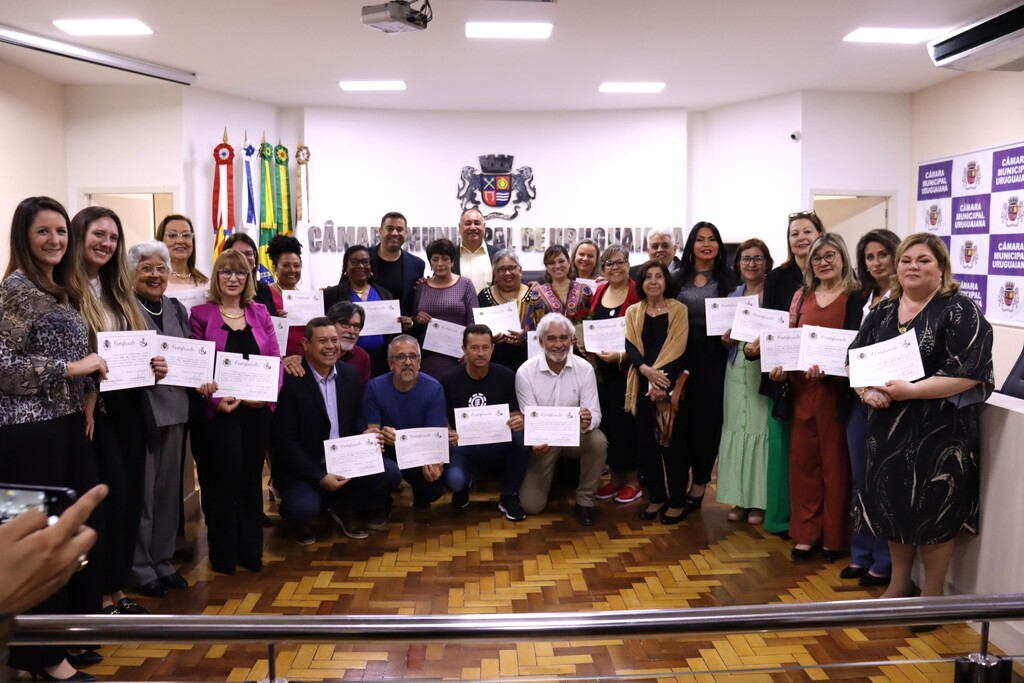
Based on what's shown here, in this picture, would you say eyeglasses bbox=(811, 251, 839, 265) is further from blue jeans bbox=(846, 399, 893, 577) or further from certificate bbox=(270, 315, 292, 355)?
certificate bbox=(270, 315, 292, 355)

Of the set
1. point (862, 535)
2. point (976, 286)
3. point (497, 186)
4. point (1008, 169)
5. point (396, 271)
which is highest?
point (497, 186)

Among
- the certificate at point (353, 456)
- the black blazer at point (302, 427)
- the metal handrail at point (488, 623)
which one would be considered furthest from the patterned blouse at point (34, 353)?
the metal handrail at point (488, 623)

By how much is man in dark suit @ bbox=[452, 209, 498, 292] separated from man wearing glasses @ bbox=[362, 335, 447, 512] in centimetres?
123

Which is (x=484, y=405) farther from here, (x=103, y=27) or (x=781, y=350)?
(x=103, y=27)

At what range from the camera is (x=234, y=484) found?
163 inches

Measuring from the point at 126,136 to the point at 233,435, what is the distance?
6221 millimetres

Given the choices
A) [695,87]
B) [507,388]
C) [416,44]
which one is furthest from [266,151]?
[507,388]

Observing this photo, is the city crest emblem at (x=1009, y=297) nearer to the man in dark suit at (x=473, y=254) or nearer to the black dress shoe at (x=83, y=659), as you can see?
the man in dark suit at (x=473, y=254)

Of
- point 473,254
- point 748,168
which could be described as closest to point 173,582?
point 473,254

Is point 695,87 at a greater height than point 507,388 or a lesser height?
greater

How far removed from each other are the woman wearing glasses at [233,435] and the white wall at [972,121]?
6883mm

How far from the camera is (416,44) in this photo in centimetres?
727

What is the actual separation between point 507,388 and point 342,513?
130 cm

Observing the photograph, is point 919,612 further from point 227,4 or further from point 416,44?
point 416,44
